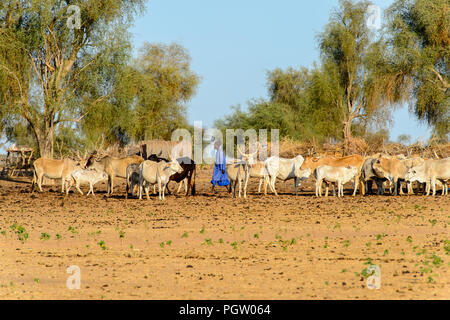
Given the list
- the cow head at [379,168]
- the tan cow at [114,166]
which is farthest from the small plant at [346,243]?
the tan cow at [114,166]

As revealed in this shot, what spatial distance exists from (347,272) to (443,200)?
1149 centimetres

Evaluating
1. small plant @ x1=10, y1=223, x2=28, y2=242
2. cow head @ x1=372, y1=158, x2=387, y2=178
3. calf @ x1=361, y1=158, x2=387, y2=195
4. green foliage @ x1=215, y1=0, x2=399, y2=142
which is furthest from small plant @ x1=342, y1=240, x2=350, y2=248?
green foliage @ x1=215, y1=0, x2=399, y2=142

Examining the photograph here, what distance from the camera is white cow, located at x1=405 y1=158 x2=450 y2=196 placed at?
21.5m

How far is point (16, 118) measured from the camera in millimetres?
29625

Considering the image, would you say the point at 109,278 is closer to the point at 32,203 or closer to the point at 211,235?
the point at 211,235

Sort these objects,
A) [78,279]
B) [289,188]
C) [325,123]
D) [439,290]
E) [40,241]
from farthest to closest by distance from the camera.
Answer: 1. [325,123]
2. [289,188]
3. [40,241]
4. [78,279]
5. [439,290]

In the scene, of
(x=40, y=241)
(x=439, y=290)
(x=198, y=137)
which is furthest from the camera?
(x=198, y=137)

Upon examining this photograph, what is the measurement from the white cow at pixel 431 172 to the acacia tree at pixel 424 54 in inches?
400

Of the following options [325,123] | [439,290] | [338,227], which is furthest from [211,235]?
[325,123]

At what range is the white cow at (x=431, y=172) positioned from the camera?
21.5 meters

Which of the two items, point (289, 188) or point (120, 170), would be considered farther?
point (289, 188)

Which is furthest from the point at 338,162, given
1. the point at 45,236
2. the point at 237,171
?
the point at 45,236

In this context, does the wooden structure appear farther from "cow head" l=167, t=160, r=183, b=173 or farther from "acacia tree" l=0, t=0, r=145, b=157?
"cow head" l=167, t=160, r=183, b=173

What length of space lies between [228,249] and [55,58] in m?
20.1
